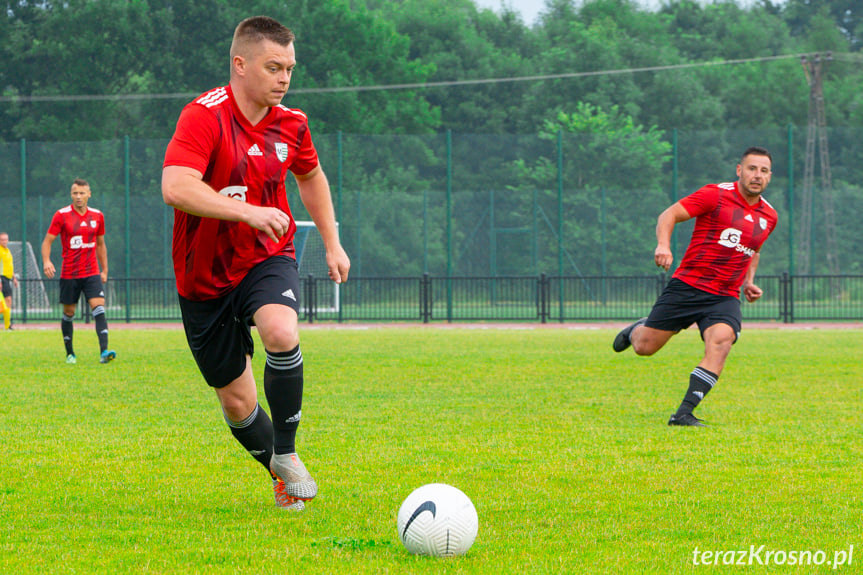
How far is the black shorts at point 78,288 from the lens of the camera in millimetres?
14188

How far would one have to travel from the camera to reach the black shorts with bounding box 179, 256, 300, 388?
525 centimetres

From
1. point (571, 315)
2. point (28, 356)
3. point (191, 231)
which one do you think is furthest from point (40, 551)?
point (571, 315)

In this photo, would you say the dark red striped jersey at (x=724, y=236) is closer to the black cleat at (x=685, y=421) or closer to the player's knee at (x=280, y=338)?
the black cleat at (x=685, y=421)

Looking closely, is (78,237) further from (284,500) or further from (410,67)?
(410,67)

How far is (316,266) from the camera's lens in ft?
100

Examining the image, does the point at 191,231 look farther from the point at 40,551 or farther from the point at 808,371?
the point at 808,371

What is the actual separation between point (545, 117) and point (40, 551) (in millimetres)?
48899

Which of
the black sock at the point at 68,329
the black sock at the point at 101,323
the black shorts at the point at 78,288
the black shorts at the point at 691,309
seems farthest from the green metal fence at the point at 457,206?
the black shorts at the point at 691,309

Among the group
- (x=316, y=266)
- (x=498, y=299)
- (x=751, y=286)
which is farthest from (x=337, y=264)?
(x=316, y=266)

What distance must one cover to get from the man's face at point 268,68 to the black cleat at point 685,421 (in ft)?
14.8

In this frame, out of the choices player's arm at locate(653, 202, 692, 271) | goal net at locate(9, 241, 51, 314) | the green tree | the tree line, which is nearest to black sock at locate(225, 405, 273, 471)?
player's arm at locate(653, 202, 692, 271)

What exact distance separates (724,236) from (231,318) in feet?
16.2

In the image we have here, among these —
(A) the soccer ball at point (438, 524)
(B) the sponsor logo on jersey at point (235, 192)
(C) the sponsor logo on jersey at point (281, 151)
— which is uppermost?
(C) the sponsor logo on jersey at point (281, 151)

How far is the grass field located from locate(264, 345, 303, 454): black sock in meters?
0.36
